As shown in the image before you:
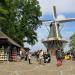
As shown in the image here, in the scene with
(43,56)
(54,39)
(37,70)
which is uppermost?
(54,39)

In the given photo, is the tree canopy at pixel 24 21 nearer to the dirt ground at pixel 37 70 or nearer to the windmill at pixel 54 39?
the windmill at pixel 54 39

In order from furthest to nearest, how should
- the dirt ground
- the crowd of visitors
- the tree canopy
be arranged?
1. the tree canopy
2. the crowd of visitors
3. the dirt ground

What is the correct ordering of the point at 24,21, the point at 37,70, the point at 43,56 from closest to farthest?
the point at 37,70
the point at 43,56
the point at 24,21

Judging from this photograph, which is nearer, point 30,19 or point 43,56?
point 43,56

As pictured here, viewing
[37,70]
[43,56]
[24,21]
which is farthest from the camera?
[24,21]

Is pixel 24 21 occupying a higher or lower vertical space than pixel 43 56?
higher

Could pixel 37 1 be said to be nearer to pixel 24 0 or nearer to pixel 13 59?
pixel 24 0

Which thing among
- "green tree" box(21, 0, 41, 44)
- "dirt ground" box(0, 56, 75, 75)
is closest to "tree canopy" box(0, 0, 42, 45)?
"green tree" box(21, 0, 41, 44)

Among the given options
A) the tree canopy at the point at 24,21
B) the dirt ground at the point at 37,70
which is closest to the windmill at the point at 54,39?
the tree canopy at the point at 24,21

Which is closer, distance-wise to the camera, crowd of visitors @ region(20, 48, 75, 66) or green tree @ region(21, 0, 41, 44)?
crowd of visitors @ region(20, 48, 75, 66)

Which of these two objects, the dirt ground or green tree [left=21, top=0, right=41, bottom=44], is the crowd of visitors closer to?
the dirt ground

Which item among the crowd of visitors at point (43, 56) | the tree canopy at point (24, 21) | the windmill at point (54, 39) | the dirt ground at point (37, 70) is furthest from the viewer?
the windmill at point (54, 39)

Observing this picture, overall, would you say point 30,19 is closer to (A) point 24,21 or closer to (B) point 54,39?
(A) point 24,21

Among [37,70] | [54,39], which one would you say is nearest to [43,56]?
[37,70]
